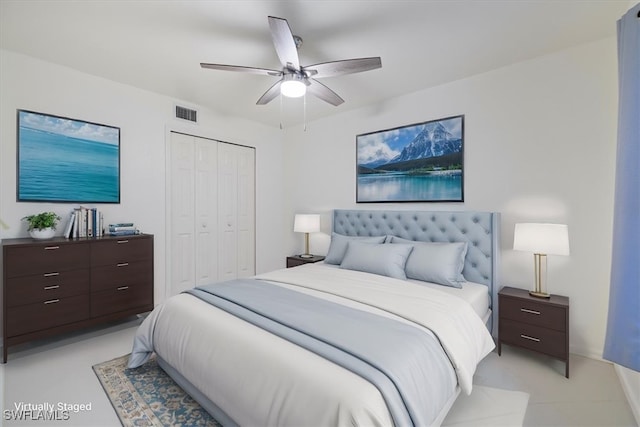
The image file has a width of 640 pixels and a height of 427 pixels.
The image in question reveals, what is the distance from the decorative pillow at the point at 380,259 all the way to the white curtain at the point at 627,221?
141 cm

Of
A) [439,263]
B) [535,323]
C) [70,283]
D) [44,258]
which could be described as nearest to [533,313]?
[535,323]

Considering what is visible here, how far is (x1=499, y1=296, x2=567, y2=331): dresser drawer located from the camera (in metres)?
2.21

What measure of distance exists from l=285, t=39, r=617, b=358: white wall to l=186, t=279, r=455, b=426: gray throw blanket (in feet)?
5.80

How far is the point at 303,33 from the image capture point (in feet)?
7.34

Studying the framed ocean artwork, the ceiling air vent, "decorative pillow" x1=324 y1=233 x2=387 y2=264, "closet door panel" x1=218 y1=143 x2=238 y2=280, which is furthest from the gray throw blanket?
the ceiling air vent

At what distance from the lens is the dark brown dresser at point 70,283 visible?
90.7 inches

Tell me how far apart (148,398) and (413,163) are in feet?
10.6

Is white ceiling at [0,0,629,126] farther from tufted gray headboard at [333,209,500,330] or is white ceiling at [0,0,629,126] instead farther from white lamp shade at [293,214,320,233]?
white lamp shade at [293,214,320,233]

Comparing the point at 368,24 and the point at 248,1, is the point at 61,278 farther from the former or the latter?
the point at 368,24

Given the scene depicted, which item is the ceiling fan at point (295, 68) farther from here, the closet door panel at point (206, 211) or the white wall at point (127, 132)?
the closet door panel at point (206, 211)

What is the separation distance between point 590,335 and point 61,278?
4.51 meters

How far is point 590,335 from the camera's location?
7.88 feet

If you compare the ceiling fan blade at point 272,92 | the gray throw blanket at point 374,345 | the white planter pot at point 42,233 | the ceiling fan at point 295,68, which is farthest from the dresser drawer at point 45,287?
the ceiling fan blade at point 272,92

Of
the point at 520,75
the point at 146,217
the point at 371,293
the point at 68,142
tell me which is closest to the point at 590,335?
the point at 371,293
